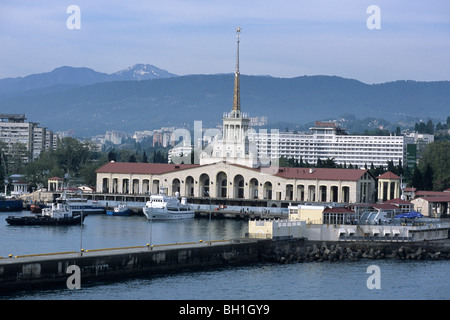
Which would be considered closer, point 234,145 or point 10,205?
point 10,205

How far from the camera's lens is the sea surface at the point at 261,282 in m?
46.5

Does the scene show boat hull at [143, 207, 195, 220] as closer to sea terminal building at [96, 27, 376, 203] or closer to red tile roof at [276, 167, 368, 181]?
sea terminal building at [96, 27, 376, 203]

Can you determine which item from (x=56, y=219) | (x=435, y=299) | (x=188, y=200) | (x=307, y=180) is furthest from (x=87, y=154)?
(x=435, y=299)

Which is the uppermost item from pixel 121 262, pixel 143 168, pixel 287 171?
pixel 143 168

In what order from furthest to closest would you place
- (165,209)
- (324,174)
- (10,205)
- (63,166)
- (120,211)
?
(63,166) < (324,174) < (10,205) < (120,211) < (165,209)

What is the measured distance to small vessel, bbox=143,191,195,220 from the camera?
9419cm

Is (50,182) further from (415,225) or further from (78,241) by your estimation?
(415,225)

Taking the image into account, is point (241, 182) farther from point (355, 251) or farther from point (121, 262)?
point (121, 262)

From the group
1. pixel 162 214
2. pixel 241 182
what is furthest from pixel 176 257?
pixel 241 182

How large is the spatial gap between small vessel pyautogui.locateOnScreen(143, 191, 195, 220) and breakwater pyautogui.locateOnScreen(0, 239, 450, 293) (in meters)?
32.7

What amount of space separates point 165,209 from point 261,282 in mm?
44696

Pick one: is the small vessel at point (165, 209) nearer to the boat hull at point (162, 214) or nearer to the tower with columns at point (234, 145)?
the boat hull at point (162, 214)

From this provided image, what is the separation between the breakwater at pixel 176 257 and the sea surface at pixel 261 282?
0.75m

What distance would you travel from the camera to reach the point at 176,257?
5412cm
